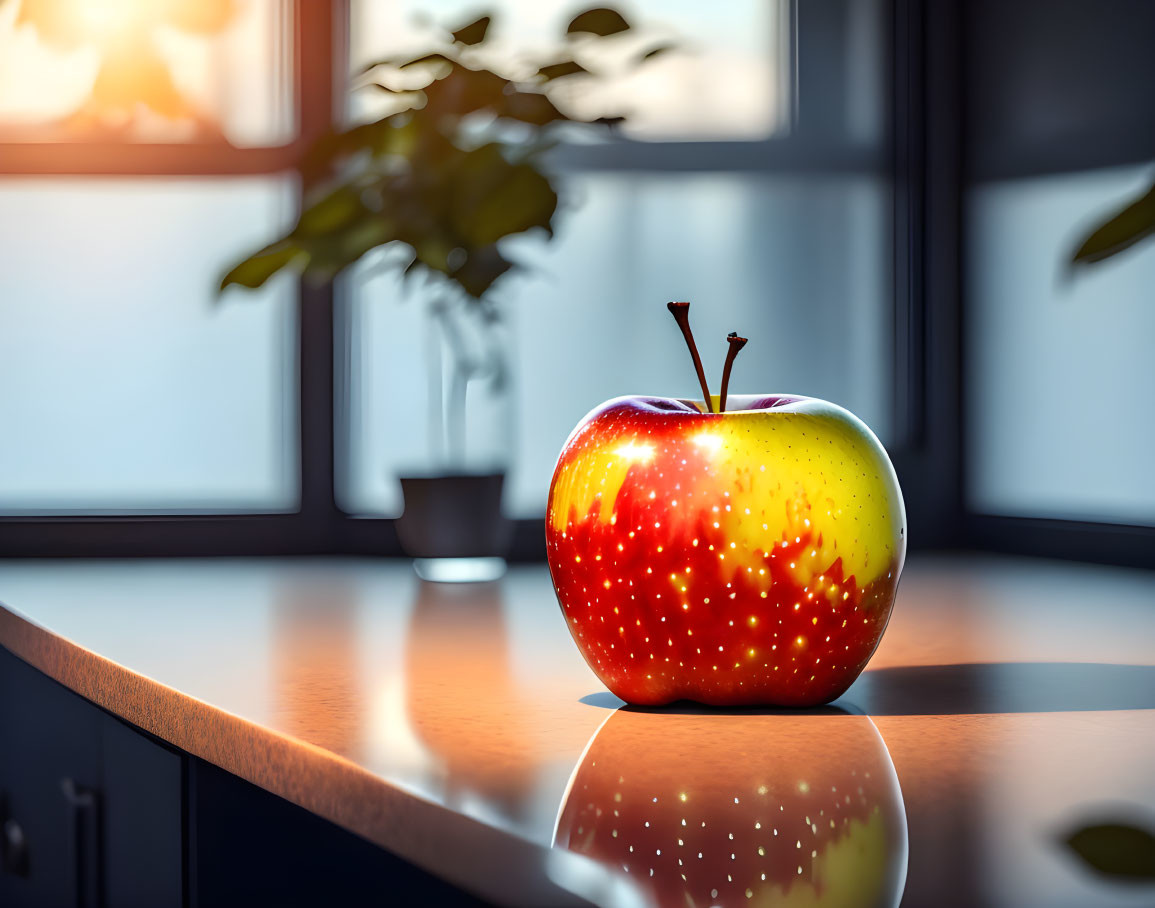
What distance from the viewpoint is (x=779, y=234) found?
5.97 feet

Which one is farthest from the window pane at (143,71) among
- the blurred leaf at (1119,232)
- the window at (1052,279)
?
the blurred leaf at (1119,232)

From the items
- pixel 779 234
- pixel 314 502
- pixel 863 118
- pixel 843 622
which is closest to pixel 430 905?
pixel 843 622

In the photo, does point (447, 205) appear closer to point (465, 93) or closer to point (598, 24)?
point (465, 93)

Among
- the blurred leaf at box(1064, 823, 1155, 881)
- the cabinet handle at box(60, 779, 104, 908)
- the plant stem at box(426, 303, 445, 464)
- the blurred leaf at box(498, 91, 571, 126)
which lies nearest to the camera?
the blurred leaf at box(1064, 823, 1155, 881)

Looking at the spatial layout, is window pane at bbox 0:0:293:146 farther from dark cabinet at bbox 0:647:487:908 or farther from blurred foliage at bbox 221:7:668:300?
dark cabinet at bbox 0:647:487:908

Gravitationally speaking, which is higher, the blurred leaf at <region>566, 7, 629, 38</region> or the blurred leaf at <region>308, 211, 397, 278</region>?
the blurred leaf at <region>566, 7, 629, 38</region>

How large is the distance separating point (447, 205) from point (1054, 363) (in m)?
0.83

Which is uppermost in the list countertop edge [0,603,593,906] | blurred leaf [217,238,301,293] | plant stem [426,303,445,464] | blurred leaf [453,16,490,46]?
blurred leaf [453,16,490,46]

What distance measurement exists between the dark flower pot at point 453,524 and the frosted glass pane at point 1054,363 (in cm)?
74

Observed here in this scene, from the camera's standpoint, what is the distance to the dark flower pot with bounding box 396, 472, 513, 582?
1.49 meters

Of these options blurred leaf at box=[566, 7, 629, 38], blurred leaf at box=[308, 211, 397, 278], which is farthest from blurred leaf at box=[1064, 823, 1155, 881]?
blurred leaf at box=[566, 7, 629, 38]

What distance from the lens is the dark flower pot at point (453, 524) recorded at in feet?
4.88

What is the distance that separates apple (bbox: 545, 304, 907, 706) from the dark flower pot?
2.42 feet

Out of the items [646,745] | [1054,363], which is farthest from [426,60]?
[1054,363]
